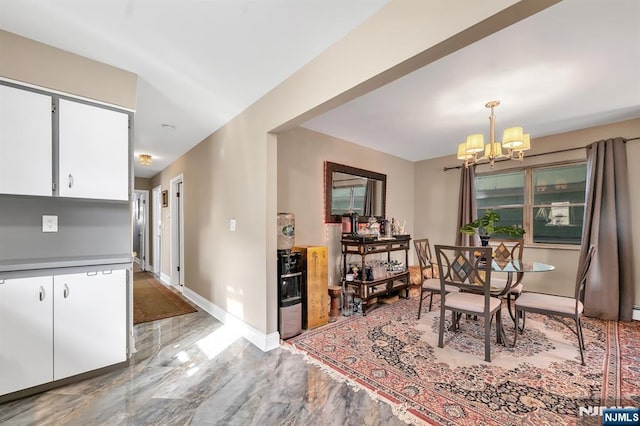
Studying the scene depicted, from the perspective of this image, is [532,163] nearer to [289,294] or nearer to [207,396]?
[289,294]

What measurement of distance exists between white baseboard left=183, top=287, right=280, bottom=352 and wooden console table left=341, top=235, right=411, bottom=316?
A: 4.40ft

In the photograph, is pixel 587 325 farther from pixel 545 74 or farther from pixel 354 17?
pixel 354 17

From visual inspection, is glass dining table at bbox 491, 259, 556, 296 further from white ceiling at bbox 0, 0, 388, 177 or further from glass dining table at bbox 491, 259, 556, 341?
white ceiling at bbox 0, 0, 388, 177

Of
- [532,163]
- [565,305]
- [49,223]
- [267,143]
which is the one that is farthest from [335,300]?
[532,163]

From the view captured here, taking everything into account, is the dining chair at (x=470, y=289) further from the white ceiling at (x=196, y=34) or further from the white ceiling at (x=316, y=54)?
the white ceiling at (x=196, y=34)

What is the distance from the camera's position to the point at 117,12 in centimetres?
167

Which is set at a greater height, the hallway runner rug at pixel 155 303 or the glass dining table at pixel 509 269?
the glass dining table at pixel 509 269

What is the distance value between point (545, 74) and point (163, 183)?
256 inches

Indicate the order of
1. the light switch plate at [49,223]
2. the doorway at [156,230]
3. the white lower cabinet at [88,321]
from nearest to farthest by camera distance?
the white lower cabinet at [88,321], the light switch plate at [49,223], the doorway at [156,230]

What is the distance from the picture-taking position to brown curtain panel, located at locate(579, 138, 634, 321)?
341 centimetres

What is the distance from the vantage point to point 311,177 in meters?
3.80

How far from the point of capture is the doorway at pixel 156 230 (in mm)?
5977

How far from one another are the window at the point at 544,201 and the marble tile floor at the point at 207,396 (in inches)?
159

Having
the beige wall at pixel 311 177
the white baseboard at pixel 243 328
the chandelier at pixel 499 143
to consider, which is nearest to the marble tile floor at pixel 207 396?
the white baseboard at pixel 243 328
